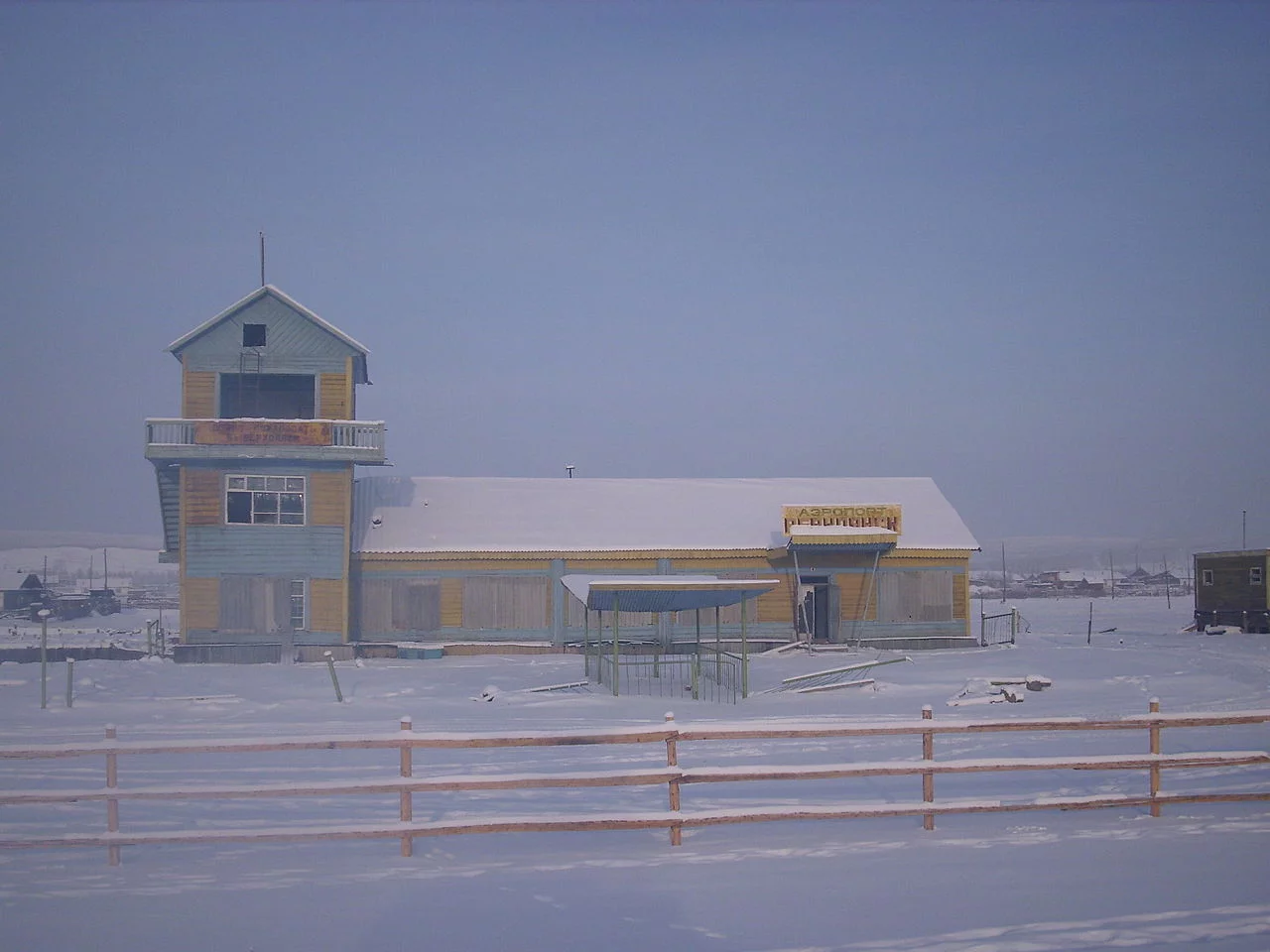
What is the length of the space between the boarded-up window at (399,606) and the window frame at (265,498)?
369cm

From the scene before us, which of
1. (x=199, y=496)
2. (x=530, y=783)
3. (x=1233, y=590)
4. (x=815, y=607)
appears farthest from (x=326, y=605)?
(x=1233, y=590)

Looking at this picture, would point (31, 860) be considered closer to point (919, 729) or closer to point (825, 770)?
point (825, 770)

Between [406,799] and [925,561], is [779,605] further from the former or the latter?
[406,799]

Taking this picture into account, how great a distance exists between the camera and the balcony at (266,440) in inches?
1348

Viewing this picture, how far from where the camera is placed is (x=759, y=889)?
9.28 metres

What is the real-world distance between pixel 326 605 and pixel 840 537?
18.1 meters

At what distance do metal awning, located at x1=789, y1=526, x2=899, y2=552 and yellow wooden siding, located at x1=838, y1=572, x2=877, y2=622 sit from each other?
5.04 ft

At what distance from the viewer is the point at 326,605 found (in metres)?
35.1

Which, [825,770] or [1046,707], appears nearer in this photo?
[825,770]

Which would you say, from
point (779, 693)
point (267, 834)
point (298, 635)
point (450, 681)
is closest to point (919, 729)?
point (267, 834)

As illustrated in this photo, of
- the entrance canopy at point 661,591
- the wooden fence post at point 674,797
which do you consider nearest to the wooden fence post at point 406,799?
the wooden fence post at point 674,797

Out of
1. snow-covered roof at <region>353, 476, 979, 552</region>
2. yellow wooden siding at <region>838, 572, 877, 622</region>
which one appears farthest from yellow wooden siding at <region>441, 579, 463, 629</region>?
yellow wooden siding at <region>838, 572, 877, 622</region>

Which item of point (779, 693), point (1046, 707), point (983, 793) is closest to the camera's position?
point (983, 793)

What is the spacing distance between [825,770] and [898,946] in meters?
2.69
